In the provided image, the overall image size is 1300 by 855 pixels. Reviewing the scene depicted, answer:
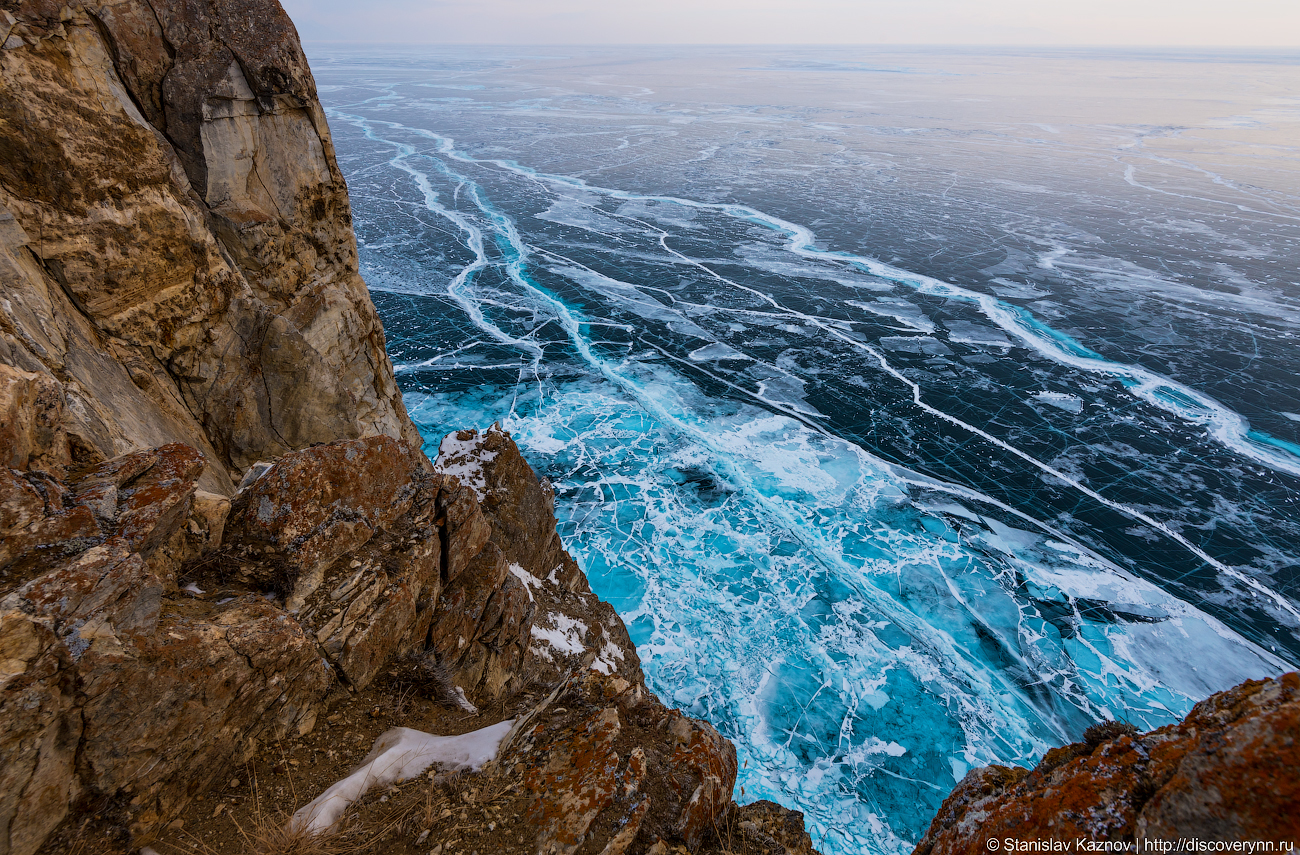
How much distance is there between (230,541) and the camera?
4625 mm

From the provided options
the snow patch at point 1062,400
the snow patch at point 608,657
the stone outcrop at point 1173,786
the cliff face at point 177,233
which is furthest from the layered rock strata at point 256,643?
the snow patch at point 1062,400

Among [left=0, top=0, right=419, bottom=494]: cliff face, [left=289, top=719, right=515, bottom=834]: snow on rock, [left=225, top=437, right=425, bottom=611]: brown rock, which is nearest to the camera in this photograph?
[left=289, top=719, right=515, bottom=834]: snow on rock

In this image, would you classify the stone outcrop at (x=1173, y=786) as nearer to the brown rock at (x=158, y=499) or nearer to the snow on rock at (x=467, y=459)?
the brown rock at (x=158, y=499)

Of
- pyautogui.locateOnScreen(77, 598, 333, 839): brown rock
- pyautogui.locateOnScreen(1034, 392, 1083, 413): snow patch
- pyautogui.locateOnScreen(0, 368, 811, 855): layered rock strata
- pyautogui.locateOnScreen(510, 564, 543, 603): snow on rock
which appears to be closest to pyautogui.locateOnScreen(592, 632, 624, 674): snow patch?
pyautogui.locateOnScreen(510, 564, 543, 603): snow on rock

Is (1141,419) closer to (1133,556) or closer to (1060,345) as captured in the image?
(1060,345)

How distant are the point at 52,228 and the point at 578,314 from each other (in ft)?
64.5

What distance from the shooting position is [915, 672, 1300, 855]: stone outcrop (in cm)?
242

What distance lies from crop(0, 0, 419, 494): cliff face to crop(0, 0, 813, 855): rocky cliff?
1.1 inches

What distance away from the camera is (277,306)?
26.5 feet

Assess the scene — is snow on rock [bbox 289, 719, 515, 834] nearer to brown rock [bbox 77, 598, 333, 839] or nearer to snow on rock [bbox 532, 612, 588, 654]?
brown rock [bbox 77, 598, 333, 839]

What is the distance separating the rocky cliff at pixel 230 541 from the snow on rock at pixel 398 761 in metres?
0.08

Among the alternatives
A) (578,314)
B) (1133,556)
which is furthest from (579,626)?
(578,314)

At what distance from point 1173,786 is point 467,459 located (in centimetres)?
727

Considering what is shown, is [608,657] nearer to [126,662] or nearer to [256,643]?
[256,643]
